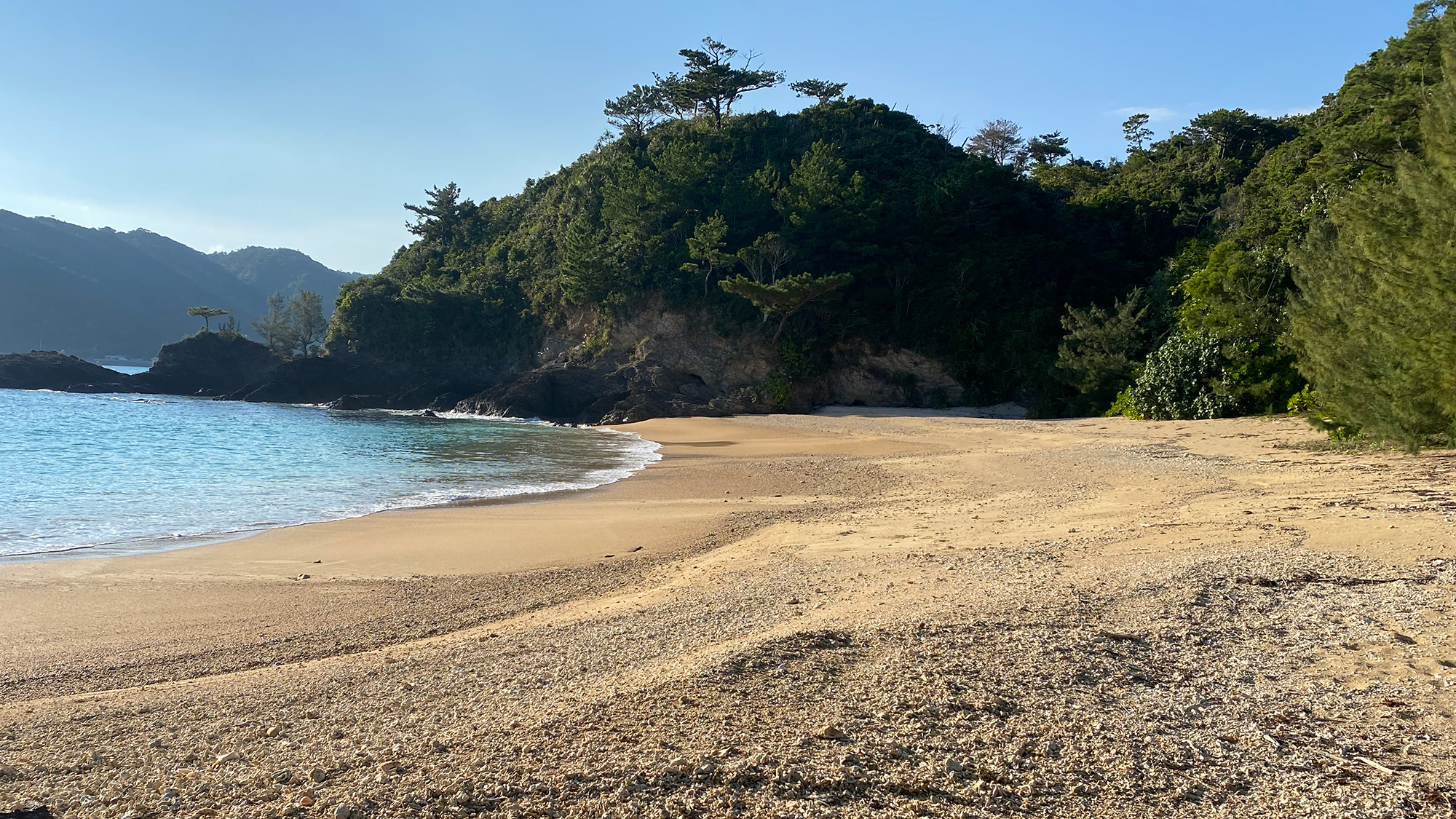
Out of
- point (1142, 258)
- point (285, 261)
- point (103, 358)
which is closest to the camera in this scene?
point (1142, 258)

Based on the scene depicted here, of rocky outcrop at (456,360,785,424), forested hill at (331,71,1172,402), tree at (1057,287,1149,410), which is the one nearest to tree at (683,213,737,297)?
forested hill at (331,71,1172,402)

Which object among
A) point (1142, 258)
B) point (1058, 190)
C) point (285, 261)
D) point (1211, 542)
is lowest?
point (1211, 542)

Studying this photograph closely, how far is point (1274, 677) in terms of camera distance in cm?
382

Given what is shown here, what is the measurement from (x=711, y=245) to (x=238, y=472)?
25.4 meters

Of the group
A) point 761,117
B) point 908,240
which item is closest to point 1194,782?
point 908,240

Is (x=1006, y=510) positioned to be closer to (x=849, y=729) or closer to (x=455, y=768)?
(x=849, y=729)

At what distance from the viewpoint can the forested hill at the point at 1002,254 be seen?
11.8m

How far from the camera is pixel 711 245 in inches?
1497

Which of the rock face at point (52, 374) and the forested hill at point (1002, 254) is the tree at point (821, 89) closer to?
the forested hill at point (1002, 254)

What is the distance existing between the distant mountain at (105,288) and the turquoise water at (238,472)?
11469cm

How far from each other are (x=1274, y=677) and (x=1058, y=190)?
42.6 metres

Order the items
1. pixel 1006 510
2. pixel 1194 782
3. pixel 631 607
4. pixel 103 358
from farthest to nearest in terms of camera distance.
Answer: pixel 103 358 < pixel 1006 510 < pixel 631 607 < pixel 1194 782

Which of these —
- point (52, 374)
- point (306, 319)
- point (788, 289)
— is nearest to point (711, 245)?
point (788, 289)

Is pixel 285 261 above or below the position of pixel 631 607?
above
